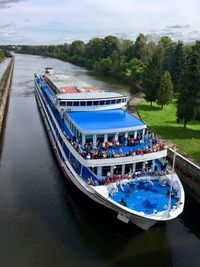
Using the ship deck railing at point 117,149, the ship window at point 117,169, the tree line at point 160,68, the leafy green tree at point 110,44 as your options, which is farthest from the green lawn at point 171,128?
the leafy green tree at point 110,44

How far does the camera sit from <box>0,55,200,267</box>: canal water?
20.8 m

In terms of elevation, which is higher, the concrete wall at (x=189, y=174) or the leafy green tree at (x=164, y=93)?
the leafy green tree at (x=164, y=93)

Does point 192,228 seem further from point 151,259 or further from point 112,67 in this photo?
point 112,67

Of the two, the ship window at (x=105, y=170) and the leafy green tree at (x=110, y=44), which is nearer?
the ship window at (x=105, y=170)

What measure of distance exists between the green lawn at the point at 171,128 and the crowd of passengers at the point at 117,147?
6403 mm

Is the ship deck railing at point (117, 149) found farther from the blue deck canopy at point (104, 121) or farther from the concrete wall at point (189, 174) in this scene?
the concrete wall at point (189, 174)

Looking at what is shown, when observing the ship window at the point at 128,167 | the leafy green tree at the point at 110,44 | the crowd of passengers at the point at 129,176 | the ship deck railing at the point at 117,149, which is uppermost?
the leafy green tree at the point at 110,44

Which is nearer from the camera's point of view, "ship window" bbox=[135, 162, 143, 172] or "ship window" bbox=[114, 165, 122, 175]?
"ship window" bbox=[114, 165, 122, 175]

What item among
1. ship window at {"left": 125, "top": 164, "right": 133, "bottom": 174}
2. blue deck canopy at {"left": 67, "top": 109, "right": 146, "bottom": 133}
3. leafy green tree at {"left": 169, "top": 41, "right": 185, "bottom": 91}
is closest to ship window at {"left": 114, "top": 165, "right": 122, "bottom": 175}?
ship window at {"left": 125, "top": 164, "right": 133, "bottom": 174}

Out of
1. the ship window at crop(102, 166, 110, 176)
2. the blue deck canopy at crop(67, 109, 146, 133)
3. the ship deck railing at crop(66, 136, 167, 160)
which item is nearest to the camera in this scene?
the ship deck railing at crop(66, 136, 167, 160)

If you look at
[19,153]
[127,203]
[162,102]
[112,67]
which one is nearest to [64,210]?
[127,203]

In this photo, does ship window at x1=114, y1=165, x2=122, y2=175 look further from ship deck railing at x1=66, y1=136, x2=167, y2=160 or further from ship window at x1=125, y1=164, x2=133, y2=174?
ship deck railing at x1=66, y1=136, x2=167, y2=160

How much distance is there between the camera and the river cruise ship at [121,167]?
2252 centimetres

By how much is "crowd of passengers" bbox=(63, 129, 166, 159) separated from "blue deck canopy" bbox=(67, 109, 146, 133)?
1.12 meters
